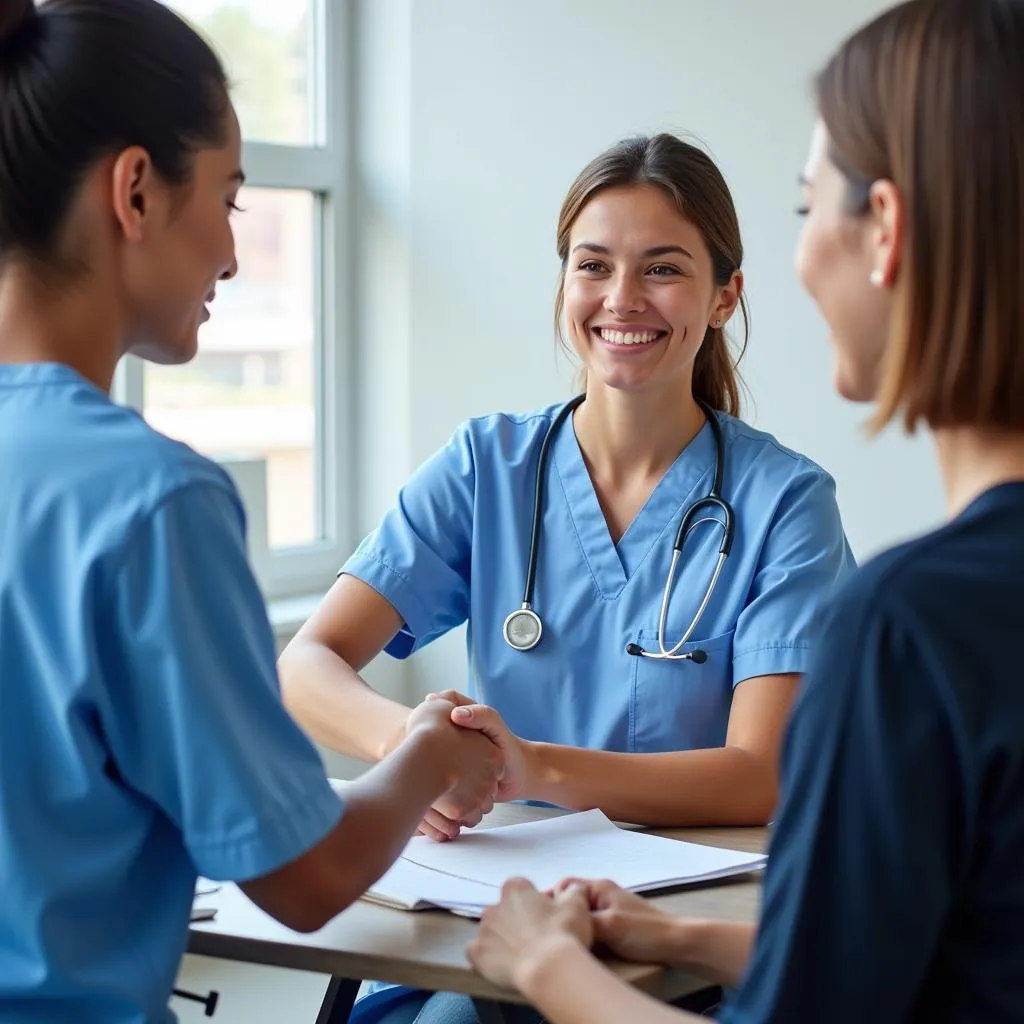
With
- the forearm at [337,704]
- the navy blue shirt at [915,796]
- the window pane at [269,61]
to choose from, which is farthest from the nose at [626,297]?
Result: the window pane at [269,61]

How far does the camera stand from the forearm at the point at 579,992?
3.36ft

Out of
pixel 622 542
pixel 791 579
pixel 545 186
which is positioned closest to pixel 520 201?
pixel 545 186

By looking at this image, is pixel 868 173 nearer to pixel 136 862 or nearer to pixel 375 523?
pixel 136 862

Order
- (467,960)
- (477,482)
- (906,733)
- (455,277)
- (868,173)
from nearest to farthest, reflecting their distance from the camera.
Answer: (906,733)
(868,173)
(467,960)
(477,482)
(455,277)

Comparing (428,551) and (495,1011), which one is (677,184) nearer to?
(428,551)

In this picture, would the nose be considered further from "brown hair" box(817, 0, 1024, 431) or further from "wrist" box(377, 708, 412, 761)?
"brown hair" box(817, 0, 1024, 431)

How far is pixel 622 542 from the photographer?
6.12ft

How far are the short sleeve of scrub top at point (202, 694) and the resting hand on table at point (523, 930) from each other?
19 centimetres

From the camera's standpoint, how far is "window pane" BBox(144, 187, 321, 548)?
300cm

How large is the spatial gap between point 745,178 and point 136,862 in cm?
205

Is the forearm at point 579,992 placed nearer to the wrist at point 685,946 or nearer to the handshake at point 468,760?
the wrist at point 685,946

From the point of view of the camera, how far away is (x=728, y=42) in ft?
9.04

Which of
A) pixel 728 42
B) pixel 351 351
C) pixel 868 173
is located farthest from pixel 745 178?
pixel 868 173

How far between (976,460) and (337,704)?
3.25 feet
